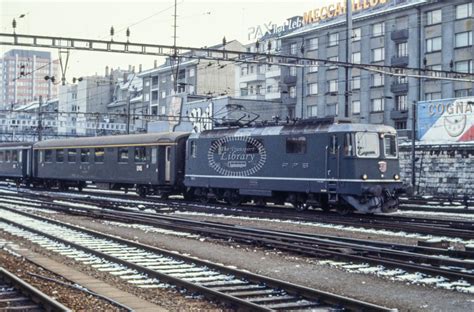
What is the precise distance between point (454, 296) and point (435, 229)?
805 centimetres

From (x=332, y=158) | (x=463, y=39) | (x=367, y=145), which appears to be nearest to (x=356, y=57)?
(x=463, y=39)

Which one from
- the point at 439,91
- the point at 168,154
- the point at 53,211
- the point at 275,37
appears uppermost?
the point at 275,37

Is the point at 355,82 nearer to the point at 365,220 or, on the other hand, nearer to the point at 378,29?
the point at 378,29

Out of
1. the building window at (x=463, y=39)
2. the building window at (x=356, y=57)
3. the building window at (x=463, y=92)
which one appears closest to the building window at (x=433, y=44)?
the building window at (x=463, y=39)

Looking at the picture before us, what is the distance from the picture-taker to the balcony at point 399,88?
182 feet

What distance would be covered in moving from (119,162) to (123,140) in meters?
1.18

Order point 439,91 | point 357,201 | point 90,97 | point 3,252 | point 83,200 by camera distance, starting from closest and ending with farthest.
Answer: point 3,252 < point 357,201 < point 83,200 < point 439,91 < point 90,97

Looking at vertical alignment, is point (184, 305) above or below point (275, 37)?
below

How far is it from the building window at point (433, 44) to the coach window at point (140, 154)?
30208 millimetres

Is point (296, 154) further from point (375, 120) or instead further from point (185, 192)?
point (375, 120)

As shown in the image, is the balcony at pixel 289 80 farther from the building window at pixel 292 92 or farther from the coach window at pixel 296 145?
the coach window at pixel 296 145

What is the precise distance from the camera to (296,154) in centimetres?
2448

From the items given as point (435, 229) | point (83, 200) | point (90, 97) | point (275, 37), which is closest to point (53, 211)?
point (83, 200)

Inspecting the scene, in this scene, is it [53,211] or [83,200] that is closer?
[53,211]
